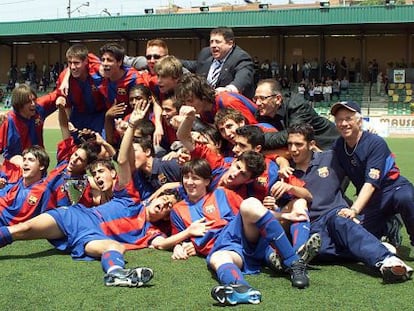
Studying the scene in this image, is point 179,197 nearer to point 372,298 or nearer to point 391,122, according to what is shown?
point 372,298

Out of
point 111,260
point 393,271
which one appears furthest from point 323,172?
point 111,260

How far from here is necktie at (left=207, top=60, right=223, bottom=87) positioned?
22.0ft

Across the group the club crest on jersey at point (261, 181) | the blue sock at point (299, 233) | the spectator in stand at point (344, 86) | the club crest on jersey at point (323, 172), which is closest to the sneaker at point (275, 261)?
the blue sock at point (299, 233)

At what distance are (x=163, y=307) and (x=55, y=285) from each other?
900mm

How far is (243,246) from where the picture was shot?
4414 mm

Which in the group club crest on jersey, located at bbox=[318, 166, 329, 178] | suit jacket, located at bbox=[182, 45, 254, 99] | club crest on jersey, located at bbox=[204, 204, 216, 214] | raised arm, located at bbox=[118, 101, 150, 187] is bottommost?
club crest on jersey, located at bbox=[204, 204, 216, 214]

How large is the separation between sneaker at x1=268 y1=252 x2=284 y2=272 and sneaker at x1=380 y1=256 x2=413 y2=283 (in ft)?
2.31

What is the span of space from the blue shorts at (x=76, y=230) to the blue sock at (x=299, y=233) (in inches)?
60.5

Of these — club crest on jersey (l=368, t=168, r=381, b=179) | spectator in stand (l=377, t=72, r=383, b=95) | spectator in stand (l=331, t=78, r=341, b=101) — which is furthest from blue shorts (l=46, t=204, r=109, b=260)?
spectator in stand (l=377, t=72, r=383, b=95)

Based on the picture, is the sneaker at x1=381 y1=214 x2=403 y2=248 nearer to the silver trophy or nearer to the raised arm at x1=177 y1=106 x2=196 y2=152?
the raised arm at x1=177 y1=106 x2=196 y2=152

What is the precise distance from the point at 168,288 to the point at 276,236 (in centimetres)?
83

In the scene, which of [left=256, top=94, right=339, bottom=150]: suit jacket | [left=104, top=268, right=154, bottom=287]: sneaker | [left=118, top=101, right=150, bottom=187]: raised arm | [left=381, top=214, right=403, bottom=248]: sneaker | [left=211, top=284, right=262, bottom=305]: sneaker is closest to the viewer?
[left=211, top=284, right=262, bottom=305]: sneaker

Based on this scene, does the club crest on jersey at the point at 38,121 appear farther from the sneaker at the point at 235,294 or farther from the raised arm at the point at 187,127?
the sneaker at the point at 235,294

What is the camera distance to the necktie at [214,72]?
671 centimetres
